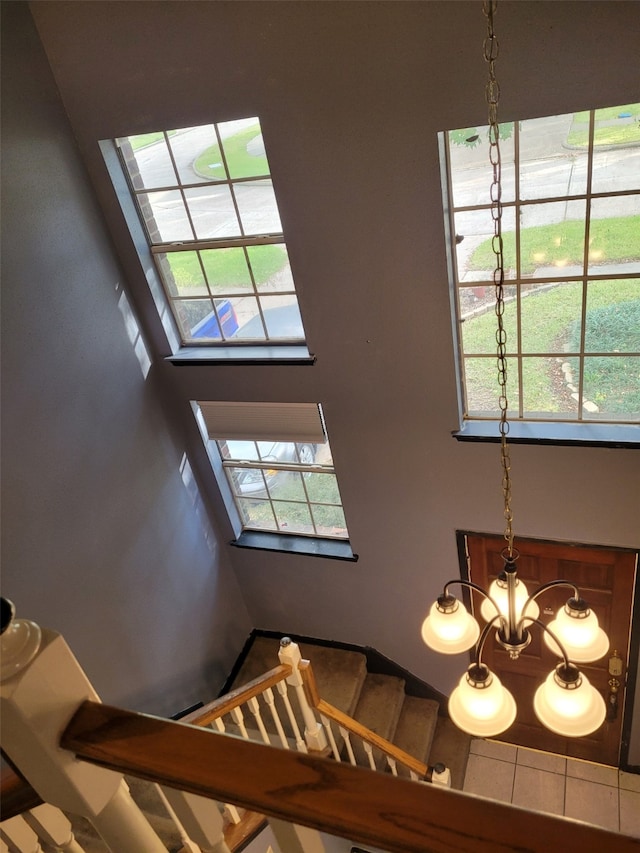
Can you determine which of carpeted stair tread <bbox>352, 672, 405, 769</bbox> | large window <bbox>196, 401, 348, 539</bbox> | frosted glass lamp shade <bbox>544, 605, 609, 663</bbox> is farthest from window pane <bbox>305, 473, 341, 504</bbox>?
frosted glass lamp shade <bbox>544, 605, 609, 663</bbox>

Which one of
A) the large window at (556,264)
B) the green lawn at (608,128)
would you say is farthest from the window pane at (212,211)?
the green lawn at (608,128)

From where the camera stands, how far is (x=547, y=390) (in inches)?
129

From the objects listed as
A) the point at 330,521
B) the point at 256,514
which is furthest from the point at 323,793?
the point at 256,514

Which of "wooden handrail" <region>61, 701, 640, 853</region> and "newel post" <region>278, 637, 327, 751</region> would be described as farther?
"newel post" <region>278, 637, 327, 751</region>

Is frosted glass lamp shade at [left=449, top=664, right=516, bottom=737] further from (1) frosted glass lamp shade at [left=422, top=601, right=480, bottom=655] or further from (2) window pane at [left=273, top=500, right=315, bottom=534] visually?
(2) window pane at [left=273, top=500, right=315, bottom=534]

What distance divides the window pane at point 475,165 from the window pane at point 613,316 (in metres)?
0.62

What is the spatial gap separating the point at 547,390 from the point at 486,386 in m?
0.31

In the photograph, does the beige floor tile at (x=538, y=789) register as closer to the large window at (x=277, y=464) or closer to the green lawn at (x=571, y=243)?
the large window at (x=277, y=464)

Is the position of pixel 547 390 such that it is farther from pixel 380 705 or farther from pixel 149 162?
pixel 380 705

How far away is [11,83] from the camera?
290 cm

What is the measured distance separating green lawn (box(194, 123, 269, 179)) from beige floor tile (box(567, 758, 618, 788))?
436 cm

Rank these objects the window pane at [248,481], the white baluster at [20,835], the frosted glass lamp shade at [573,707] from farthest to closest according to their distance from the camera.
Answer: the window pane at [248,481] < the frosted glass lamp shade at [573,707] < the white baluster at [20,835]

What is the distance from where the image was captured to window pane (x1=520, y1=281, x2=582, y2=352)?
117 inches

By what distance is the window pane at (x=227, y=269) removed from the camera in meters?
3.54
